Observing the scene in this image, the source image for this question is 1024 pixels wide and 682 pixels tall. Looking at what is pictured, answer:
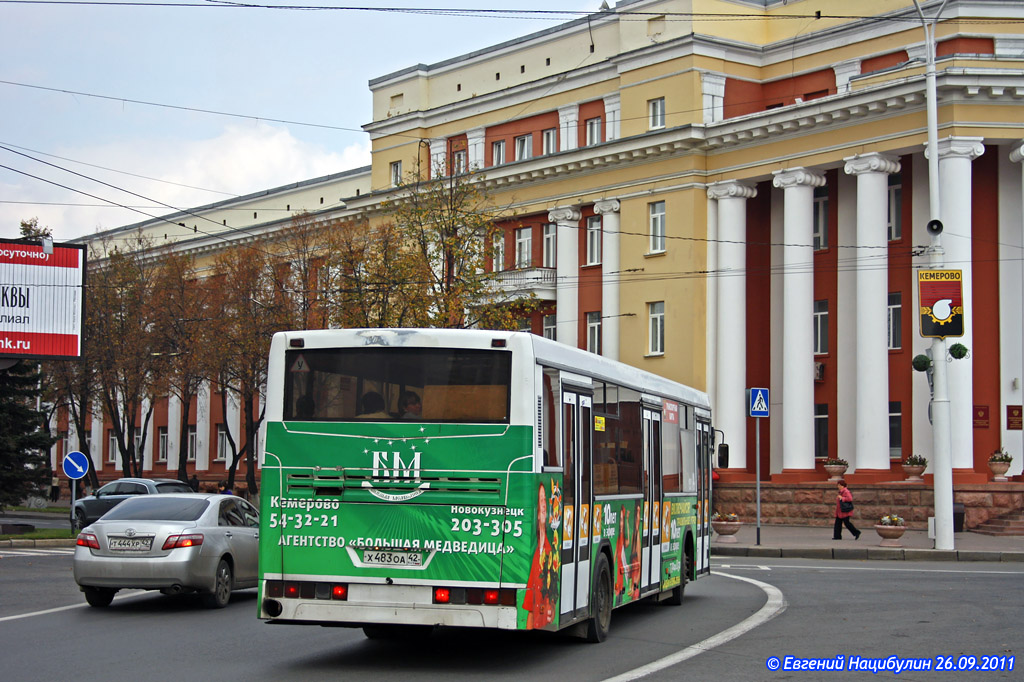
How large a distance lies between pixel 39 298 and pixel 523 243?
22.5 m

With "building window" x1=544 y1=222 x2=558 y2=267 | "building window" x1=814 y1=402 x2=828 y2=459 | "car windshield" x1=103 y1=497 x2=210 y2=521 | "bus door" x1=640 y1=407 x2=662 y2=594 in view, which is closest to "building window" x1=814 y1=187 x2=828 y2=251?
"building window" x1=814 y1=402 x2=828 y2=459

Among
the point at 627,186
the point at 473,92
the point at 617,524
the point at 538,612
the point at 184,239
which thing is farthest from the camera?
the point at 184,239

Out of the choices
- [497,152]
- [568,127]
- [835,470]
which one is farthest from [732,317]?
[497,152]

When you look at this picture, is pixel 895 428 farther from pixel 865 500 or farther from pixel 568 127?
pixel 568 127

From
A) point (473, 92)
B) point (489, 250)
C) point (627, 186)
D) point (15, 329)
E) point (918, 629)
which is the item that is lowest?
point (918, 629)

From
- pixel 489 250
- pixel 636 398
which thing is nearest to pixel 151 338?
pixel 489 250

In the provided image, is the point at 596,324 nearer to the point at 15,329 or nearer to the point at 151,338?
the point at 151,338

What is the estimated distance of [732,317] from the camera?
45188mm

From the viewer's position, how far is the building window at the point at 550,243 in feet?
169

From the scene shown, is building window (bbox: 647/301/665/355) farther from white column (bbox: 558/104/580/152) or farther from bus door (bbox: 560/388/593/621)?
bus door (bbox: 560/388/593/621)

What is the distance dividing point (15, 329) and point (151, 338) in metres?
20.7

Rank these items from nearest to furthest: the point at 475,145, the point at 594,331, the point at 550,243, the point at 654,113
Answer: the point at 654,113 → the point at 594,331 → the point at 550,243 → the point at 475,145

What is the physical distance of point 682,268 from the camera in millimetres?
45938

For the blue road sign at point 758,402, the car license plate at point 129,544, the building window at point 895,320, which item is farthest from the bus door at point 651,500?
the building window at point 895,320
